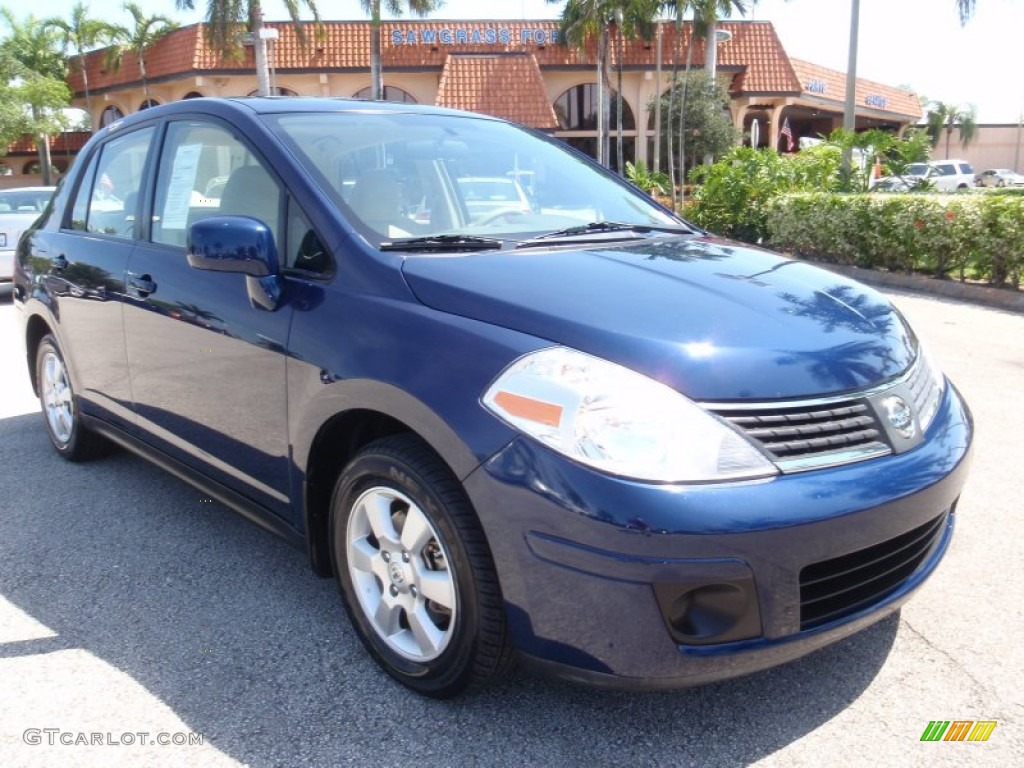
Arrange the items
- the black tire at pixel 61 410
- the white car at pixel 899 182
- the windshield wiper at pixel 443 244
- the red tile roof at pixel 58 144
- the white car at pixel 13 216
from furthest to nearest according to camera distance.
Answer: the red tile roof at pixel 58 144
the white car at pixel 899 182
the white car at pixel 13 216
the black tire at pixel 61 410
the windshield wiper at pixel 443 244

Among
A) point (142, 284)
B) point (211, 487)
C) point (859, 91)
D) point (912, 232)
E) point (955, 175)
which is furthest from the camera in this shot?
point (859, 91)

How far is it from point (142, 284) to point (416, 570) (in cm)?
185

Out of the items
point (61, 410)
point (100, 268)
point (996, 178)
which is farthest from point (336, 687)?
point (996, 178)

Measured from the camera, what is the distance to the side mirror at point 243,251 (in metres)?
2.67

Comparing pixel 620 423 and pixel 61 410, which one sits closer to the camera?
pixel 620 423

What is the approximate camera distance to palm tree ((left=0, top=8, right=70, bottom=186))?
35000 millimetres

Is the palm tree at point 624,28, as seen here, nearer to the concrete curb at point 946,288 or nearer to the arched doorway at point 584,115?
the arched doorway at point 584,115

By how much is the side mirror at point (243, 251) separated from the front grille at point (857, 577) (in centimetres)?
178

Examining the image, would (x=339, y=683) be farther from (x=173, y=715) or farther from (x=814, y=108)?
(x=814, y=108)

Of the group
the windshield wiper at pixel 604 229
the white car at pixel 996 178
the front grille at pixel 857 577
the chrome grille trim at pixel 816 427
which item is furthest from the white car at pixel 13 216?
the white car at pixel 996 178

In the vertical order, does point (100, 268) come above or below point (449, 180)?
below

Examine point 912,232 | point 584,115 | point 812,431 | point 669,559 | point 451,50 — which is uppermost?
point 451,50

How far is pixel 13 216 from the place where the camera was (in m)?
11.0

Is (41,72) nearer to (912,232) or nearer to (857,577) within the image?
(912,232)
